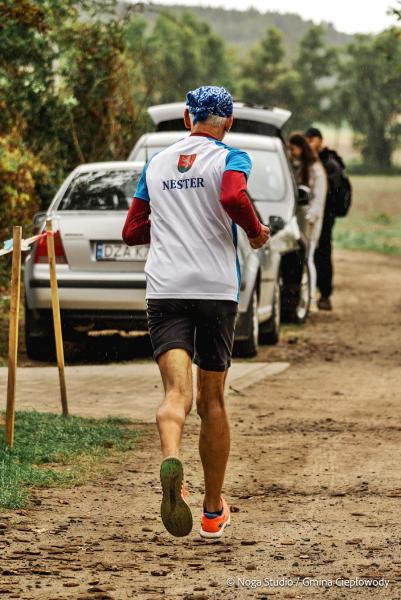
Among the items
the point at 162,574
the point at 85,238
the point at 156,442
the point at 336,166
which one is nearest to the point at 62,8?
the point at 336,166

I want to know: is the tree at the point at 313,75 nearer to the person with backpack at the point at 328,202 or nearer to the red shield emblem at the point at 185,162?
the person with backpack at the point at 328,202

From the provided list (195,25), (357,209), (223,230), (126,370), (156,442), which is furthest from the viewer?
(195,25)

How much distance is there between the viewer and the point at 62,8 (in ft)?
56.1

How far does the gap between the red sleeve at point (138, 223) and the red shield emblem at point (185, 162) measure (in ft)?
0.90

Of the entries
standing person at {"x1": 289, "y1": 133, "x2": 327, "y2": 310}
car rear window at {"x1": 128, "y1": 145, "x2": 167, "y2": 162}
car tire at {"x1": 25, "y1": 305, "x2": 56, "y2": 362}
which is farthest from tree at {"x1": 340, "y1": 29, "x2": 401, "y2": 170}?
car tire at {"x1": 25, "y1": 305, "x2": 56, "y2": 362}

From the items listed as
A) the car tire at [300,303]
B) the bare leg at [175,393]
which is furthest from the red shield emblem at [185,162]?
the car tire at [300,303]

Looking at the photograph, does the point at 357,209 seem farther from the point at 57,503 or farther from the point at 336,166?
the point at 57,503

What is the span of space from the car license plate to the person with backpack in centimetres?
601

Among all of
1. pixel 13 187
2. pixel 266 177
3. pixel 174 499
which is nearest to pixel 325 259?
pixel 266 177

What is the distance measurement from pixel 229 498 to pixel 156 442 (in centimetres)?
156

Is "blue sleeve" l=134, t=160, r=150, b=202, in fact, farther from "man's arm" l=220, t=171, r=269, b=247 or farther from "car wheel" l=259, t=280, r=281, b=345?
"car wheel" l=259, t=280, r=281, b=345

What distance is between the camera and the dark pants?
1703 cm

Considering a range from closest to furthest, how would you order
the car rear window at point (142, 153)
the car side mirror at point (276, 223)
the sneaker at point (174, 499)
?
the sneaker at point (174, 499) < the car side mirror at point (276, 223) < the car rear window at point (142, 153)

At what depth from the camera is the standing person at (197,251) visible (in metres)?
5.55
